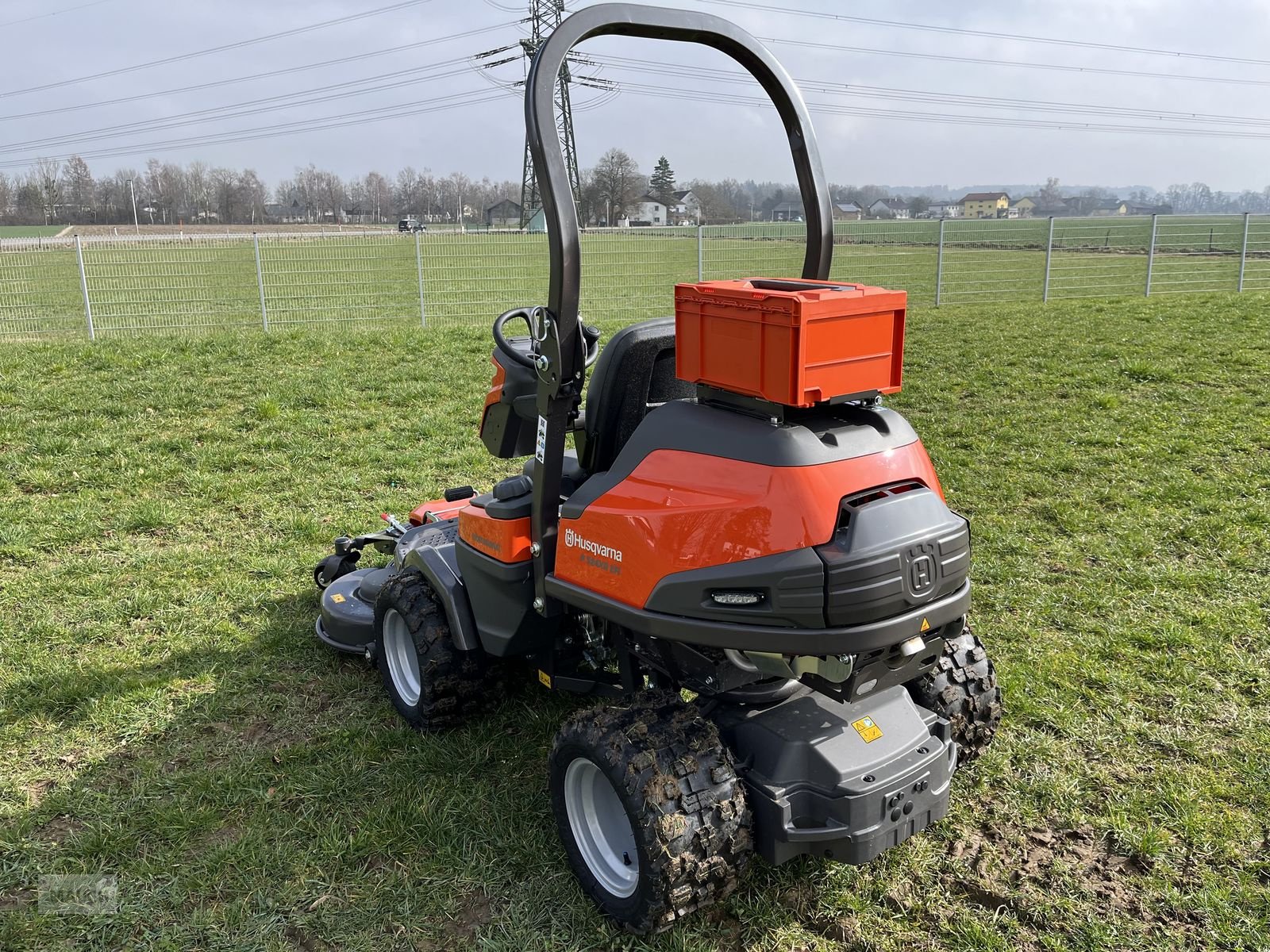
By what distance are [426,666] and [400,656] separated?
16.6 inches

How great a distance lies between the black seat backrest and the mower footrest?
A: 926 mm

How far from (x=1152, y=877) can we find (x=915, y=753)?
0.92 m

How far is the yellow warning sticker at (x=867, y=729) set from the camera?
2.71 metres

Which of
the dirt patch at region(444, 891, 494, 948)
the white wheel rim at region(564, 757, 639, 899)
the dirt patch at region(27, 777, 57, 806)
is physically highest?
the white wheel rim at region(564, 757, 639, 899)

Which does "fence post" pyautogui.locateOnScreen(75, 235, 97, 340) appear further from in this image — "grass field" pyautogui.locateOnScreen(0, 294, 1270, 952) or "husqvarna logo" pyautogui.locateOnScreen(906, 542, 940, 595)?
"husqvarna logo" pyautogui.locateOnScreen(906, 542, 940, 595)

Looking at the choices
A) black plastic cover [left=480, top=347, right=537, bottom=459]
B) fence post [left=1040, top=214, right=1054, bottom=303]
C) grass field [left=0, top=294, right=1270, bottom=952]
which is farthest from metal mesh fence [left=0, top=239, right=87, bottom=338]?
fence post [left=1040, top=214, right=1054, bottom=303]

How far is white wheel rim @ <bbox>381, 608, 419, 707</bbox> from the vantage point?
385 cm

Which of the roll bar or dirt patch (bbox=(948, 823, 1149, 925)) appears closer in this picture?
the roll bar

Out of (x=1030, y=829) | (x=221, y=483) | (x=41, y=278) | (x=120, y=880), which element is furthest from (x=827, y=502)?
(x=41, y=278)

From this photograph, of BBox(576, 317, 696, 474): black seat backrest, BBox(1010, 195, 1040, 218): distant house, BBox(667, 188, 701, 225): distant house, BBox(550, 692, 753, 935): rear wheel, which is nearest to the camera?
BBox(550, 692, 753, 935): rear wheel

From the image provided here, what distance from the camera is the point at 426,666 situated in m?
3.55

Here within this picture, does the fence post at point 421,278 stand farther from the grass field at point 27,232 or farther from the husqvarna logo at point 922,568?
the grass field at point 27,232

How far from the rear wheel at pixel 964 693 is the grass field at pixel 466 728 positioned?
18 cm

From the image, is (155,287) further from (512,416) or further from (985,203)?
(985,203)
